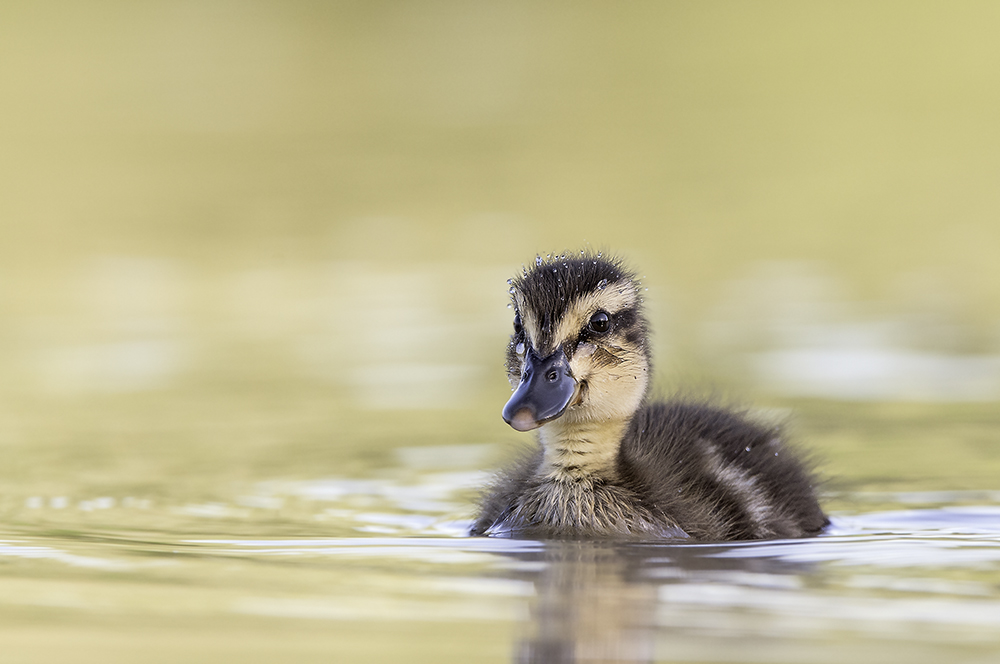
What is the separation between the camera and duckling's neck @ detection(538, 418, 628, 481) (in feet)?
18.9

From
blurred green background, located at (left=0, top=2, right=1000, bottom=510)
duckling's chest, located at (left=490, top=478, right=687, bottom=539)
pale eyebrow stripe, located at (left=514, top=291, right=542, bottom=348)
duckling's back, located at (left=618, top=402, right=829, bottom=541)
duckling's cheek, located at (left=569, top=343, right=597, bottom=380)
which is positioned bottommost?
duckling's chest, located at (left=490, top=478, right=687, bottom=539)

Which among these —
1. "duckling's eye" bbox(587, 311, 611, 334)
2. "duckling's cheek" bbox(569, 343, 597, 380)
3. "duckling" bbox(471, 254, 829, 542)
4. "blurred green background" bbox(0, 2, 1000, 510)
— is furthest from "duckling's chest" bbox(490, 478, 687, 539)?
"blurred green background" bbox(0, 2, 1000, 510)

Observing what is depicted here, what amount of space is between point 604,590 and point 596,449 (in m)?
1.22

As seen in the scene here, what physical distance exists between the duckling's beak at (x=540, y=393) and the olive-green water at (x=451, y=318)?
439 mm

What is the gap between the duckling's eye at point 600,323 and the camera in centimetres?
568

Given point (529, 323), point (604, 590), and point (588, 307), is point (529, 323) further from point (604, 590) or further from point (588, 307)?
point (604, 590)

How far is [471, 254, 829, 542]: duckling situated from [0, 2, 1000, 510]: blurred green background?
4.12 ft

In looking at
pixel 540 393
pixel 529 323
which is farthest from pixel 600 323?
pixel 540 393

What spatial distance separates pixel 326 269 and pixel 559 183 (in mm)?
4420

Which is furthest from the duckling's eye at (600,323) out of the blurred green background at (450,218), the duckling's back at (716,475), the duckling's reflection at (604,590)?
the blurred green background at (450,218)

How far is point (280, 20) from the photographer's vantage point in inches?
1196

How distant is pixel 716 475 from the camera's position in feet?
20.0

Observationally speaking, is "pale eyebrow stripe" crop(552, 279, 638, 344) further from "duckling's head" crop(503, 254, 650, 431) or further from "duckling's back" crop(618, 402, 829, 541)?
"duckling's back" crop(618, 402, 829, 541)

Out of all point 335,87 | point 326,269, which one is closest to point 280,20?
point 335,87
